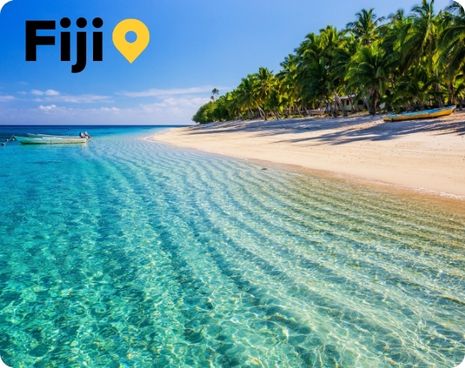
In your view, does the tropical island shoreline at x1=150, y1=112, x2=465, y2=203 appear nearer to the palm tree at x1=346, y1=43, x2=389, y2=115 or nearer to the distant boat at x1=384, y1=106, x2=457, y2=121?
the distant boat at x1=384, y1=106, x2=457, y2=121

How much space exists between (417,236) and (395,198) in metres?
3.48

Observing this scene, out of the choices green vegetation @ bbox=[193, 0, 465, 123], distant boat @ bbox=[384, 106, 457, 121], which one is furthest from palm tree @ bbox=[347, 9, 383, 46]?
distant boat @ bbox=[384, 106, 457, 121]

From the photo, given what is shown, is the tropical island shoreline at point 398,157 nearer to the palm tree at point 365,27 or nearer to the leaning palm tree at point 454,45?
the leaning palm tree at point 454,45

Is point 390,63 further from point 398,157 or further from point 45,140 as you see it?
point 45,140

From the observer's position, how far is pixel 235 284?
5.49 m

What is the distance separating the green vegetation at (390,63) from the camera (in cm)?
2802

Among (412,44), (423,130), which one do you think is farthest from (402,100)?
(423,130)

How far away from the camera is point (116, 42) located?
7891mm

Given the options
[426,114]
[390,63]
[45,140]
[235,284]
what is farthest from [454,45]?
[45,140]

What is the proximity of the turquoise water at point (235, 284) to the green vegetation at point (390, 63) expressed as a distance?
75.3 feet

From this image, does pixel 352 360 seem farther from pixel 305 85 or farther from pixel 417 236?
pixel 305 85

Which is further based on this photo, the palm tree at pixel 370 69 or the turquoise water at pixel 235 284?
the palm tree at pixel 370 69

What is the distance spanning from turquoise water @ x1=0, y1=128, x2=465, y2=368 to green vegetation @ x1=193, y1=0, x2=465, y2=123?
22960 mm

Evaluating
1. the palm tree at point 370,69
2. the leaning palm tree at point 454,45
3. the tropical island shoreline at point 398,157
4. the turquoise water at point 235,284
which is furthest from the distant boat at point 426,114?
the turquoise water at point 235,284
